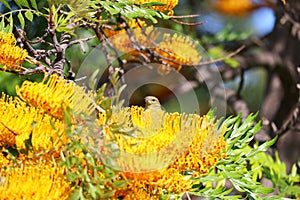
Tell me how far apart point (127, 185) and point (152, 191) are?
3 centimetres

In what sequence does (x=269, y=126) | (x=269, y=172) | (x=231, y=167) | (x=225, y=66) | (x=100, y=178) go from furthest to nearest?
(x=225, y=66) → (x=269, y=126) → (x=269, y=172) → (x=231, y=167) → (x=100, y=178)

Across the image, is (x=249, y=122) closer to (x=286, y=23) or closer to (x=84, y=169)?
(x=84, y=169)

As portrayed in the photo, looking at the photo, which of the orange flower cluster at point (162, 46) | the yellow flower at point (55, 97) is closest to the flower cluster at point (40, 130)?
the yellow flower at point (55, 97)

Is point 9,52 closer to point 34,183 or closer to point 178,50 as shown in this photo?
point 34,183

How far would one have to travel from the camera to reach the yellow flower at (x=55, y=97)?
63 centimetres

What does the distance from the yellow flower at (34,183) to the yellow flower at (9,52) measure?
14 cm

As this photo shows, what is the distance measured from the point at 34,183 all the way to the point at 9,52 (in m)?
0.17

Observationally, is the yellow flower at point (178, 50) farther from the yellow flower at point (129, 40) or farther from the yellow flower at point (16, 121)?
the yellow flower at point (16, 121)

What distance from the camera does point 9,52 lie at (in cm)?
70

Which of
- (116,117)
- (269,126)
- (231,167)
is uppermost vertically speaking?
(116,117)


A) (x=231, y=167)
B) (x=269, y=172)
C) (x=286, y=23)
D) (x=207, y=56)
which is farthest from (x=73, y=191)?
(x=286, y=23)

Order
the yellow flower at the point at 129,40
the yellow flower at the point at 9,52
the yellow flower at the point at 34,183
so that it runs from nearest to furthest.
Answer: the yellow flower at the point at 34,183, the yellow flower at the point at 9,52, the yellow flower at the point at 129,40

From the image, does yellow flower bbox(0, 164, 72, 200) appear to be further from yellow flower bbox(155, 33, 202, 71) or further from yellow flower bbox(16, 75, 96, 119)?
yellow flower bbox(155, 33, 202, 71)

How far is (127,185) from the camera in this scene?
62cm
